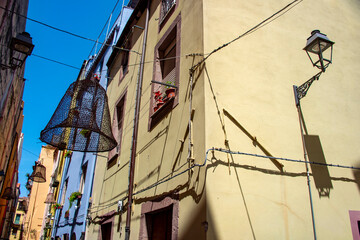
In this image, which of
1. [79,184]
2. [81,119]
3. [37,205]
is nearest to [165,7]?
[81,119]

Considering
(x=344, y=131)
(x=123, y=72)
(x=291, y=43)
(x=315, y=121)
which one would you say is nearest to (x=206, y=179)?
(x=315, y=121)

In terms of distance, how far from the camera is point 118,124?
965 cm

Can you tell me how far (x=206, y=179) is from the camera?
13.7 feet

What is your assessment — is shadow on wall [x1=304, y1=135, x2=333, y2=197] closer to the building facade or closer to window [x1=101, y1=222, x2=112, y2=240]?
window [x1=101, y1=222, x2=112, y2=240]

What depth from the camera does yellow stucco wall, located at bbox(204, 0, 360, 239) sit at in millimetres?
4250

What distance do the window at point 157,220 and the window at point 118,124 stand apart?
299 cm

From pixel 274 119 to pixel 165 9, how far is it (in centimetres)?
435

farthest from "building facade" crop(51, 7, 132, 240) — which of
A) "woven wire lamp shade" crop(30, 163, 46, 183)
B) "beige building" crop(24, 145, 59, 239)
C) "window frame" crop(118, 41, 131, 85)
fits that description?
"beige building" crop(24, 145, 59, 239)

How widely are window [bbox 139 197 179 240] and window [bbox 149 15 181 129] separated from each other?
174 cm

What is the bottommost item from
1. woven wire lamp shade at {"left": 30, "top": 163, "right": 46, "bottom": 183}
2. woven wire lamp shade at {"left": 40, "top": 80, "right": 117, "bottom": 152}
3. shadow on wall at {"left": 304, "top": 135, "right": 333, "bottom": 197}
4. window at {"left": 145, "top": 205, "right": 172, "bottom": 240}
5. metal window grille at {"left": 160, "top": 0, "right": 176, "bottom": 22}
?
window at {"left": 145, "top": 205, "right": 172, "bottom": 240}

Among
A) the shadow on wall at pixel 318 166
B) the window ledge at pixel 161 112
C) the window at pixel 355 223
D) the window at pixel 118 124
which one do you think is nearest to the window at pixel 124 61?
the window at pixel 118 124

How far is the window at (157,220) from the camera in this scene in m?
5.35

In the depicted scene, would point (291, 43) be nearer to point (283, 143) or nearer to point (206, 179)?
point (283, 143)

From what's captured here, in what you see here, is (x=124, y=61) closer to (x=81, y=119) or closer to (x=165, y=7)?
(x=165, y=7)
